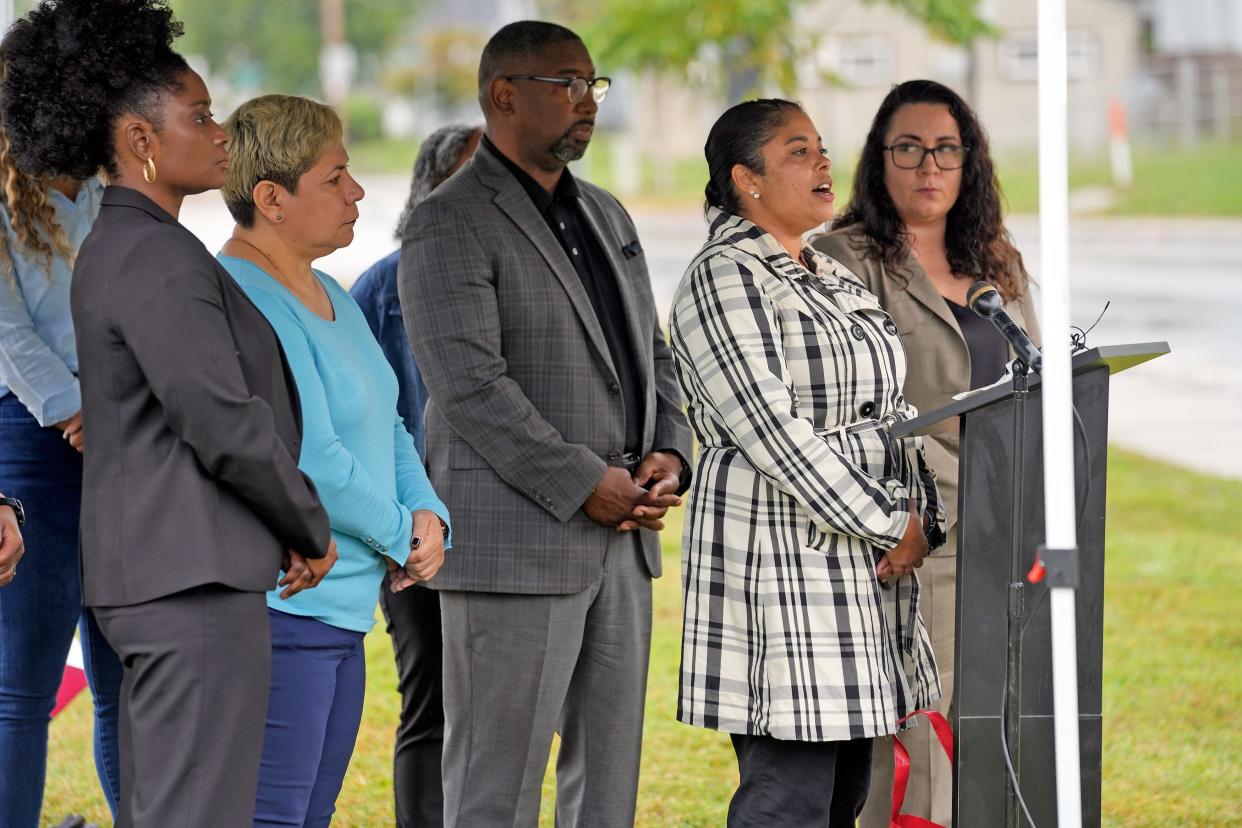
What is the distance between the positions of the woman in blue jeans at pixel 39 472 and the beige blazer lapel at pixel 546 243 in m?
0.94

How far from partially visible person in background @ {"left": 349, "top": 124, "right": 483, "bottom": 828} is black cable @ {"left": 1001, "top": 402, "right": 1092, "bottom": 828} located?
1721 mm

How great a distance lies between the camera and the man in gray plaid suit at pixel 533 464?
3457 millimetres

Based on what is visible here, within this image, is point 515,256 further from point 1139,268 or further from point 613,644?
point 1139,268

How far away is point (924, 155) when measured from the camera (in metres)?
4.00

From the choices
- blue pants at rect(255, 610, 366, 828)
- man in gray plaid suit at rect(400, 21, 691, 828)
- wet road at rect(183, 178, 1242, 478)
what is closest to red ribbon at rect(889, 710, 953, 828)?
man in gray plaid suit at rect(400, 21, 691, 828)

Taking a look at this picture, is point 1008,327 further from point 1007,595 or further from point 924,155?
point 924,155

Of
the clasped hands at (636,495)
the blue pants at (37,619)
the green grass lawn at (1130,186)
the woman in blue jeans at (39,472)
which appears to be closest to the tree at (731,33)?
the green grass lawn at (1130,186)

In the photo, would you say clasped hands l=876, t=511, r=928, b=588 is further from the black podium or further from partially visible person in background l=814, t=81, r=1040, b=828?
partially visible person in background l=814, t=81, r=1040, b=828

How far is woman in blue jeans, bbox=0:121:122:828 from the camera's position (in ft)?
11.4

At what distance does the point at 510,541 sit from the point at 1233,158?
26.6 m

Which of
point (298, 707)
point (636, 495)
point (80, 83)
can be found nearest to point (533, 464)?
point (636, 495)

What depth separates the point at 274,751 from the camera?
2.86 meters

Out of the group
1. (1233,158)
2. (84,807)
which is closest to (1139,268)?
(1233,158)

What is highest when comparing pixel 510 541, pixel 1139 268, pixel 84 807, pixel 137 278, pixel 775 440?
pixel 1139 268
